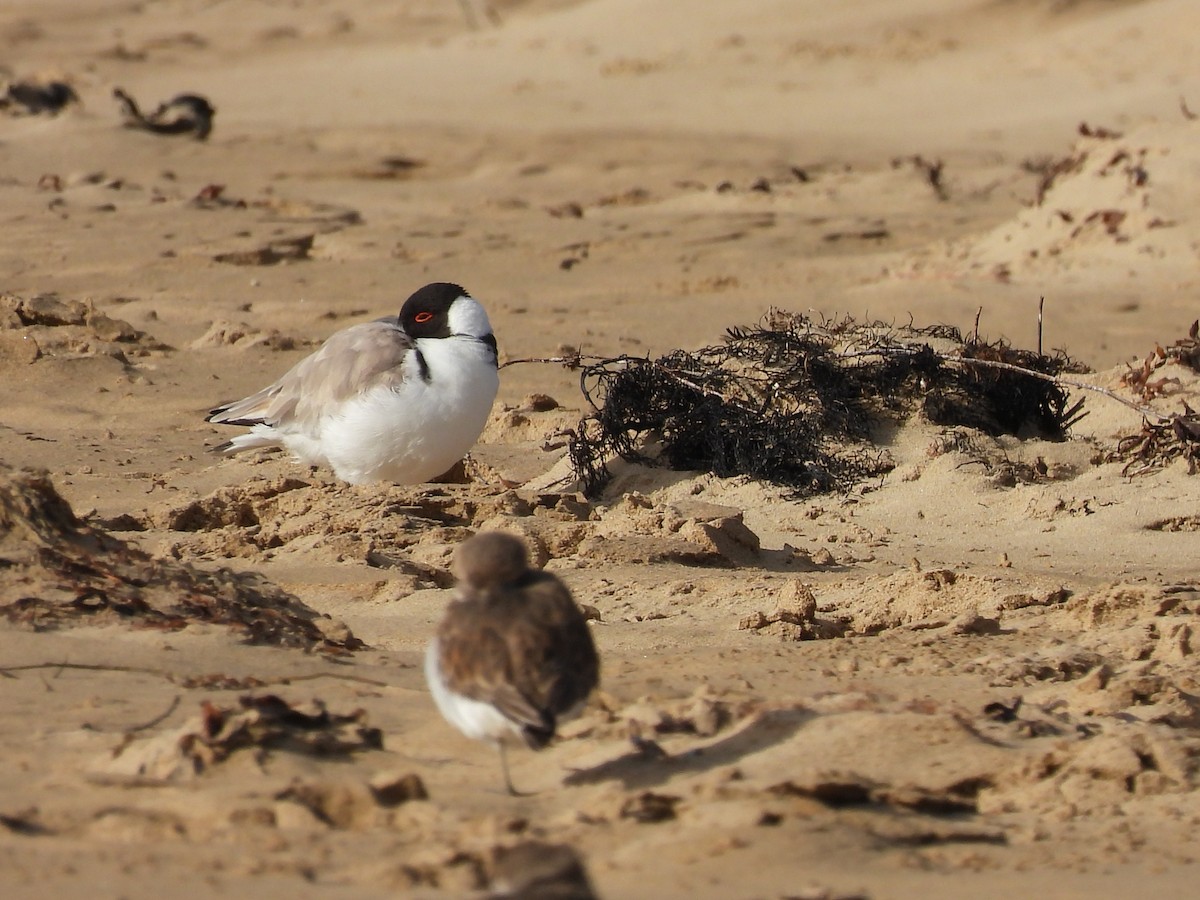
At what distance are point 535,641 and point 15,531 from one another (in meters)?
1.77

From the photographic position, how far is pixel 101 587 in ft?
15.0

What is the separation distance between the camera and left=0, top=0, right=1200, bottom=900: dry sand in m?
3.33

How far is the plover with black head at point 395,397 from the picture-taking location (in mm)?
6449

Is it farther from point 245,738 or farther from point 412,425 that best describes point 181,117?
point 245,738

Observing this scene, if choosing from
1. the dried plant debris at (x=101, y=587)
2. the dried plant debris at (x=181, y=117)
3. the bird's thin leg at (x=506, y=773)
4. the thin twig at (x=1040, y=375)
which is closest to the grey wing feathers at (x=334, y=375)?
the dried plant debris at (x=101, y=587)

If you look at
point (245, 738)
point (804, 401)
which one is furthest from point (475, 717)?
point (804, 401)

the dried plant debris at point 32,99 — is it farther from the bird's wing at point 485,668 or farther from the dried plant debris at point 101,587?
the bird's wing at point 485,668

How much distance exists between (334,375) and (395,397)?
1.10 ft

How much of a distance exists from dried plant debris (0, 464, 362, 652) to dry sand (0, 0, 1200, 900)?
0.04 ft

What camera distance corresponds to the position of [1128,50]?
20594mm

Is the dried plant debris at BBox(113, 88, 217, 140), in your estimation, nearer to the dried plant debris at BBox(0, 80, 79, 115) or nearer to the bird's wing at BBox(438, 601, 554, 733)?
the dried plant debris at BBox(0, 80, 79, 115)

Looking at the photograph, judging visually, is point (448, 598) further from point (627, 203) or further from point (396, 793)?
point (627, 203)

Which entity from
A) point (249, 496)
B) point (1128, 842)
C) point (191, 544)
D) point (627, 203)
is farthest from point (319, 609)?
point (627, 203)

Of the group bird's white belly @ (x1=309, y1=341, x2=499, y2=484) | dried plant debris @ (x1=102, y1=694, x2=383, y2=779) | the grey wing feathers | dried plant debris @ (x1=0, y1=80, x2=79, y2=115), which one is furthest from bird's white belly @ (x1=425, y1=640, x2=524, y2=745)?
dried plant debris @ (x1=0, y1=80, x2=79, y2=115)
